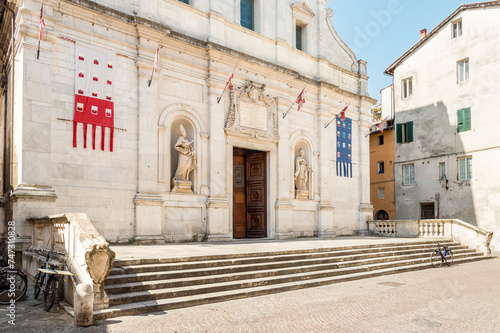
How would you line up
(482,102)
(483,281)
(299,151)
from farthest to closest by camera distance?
(482,102) → (299,151) → (483,281)

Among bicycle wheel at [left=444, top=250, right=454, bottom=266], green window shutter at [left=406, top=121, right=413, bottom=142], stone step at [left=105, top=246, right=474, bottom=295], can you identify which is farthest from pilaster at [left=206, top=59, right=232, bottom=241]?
green window shutter at [left=406, top=121, right=413, bottom=142]

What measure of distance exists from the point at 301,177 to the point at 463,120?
10.7 meters

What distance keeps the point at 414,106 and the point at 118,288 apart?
23110 millimetres

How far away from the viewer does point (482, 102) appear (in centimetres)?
2277

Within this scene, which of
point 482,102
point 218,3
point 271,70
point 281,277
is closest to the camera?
point 281,277

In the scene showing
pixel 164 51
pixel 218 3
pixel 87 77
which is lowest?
pixel 87 77

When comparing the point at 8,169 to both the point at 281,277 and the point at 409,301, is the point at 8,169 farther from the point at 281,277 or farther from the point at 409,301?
Answer: the point at 409,301

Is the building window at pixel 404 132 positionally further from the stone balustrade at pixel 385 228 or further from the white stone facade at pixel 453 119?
the stone balustrade at pixel 385 228

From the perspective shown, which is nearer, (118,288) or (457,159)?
(118,288)

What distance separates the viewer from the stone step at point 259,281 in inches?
315

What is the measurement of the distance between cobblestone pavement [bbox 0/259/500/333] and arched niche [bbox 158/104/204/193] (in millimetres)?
6768

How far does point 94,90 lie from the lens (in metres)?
13.4

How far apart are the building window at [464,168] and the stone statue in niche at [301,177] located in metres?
9.84

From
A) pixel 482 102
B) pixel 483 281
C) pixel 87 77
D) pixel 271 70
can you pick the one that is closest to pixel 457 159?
pixel 482 102
